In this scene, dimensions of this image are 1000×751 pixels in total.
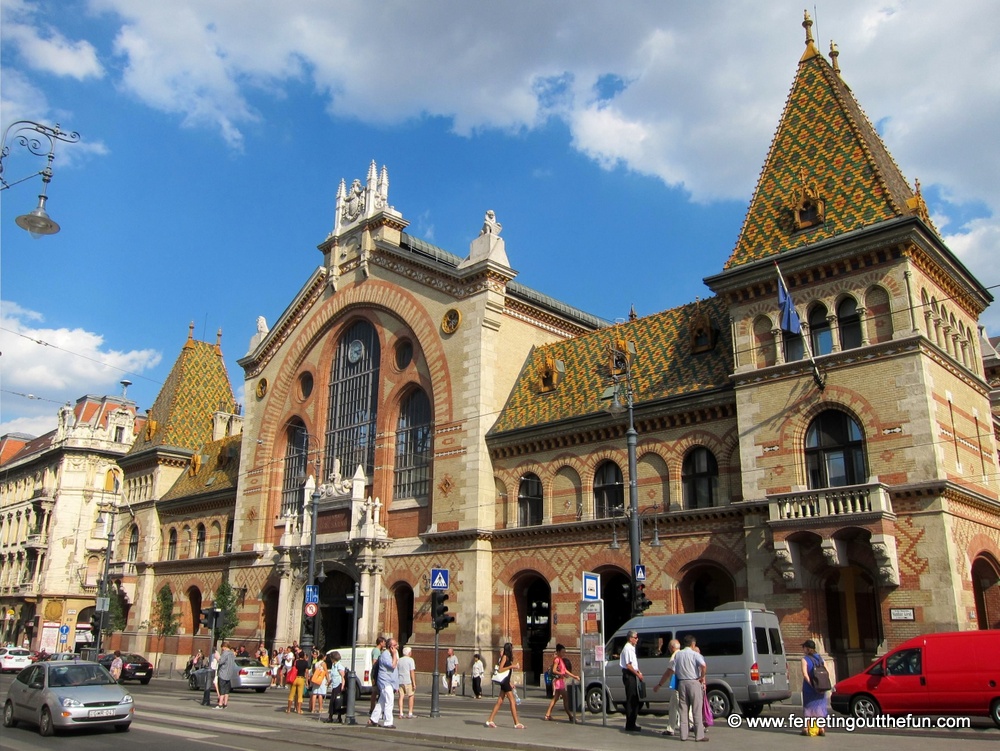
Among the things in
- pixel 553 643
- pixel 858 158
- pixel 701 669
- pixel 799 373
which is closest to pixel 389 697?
Answer: pixel 701 669

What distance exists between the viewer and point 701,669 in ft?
54.4

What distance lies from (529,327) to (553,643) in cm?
1407

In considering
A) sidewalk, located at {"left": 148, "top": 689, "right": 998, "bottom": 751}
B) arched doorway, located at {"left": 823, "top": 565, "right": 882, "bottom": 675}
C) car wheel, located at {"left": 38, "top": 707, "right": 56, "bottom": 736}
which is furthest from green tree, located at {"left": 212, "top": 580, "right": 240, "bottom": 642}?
arched doorway, located at {"left": 823, "top": 565, "right": 882, "bottom": 675}

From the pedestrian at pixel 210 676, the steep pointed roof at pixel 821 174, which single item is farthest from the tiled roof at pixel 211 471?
the steep pointed roof at pixel 821 174

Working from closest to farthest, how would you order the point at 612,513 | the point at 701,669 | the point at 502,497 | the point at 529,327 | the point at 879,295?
the point at 701,669, the point at 879,295, the point at 612,513, the point at 502,497, the point at 529,327

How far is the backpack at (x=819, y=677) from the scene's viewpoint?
1628 cm

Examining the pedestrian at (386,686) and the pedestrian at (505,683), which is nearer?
the pedestrian at (505,683)

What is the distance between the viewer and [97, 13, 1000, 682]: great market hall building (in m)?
24.4

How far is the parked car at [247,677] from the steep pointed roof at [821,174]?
23.5 meters

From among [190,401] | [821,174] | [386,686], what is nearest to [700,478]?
[821,174]

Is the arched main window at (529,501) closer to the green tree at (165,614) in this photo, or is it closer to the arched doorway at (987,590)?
the arched doorway at (987,590)

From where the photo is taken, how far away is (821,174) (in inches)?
1112

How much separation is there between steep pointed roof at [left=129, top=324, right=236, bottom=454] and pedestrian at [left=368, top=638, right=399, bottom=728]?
40.5 m

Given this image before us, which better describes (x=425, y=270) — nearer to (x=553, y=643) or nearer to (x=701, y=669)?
(x=553, y=643)
